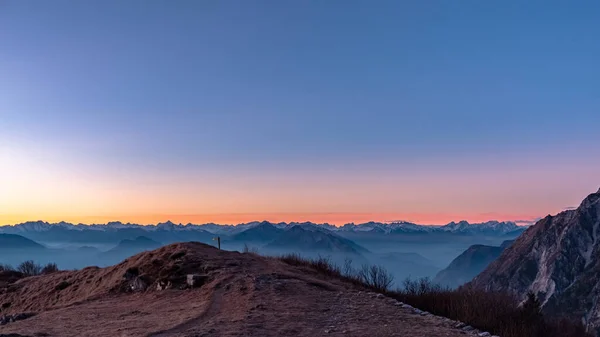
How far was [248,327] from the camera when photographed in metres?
14.4

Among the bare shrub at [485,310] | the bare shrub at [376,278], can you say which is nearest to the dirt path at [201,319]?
the bare shrub at [485,310]

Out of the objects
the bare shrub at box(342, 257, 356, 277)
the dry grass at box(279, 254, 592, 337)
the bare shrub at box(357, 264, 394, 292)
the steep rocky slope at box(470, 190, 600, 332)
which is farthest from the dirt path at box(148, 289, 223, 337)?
the steep rocky slope at box(470, 190, 600, 332)

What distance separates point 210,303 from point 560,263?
144 m

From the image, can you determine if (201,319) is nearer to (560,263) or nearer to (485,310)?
(485,310)

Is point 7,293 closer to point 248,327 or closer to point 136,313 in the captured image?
point 136,313

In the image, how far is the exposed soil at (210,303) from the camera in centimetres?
1481

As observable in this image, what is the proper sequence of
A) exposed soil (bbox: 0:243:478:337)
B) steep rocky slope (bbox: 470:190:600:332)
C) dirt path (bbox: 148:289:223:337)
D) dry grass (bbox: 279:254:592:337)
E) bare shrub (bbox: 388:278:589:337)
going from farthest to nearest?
1. steep rocky slope (bbox: 470:190:600:332)
2. dry grass (bbox: 279:254:592:337)
3. bare shrub (bbox: 388:278:589:337)
4. exposed soil (bbox: 0:243:478:337)
5. dirt path (bbox: 148:289:223:337)

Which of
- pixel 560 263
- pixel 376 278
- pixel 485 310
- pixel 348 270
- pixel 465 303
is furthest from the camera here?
pixel 560 263

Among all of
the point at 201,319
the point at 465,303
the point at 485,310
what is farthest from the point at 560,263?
the point at 201,319

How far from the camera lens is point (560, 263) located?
5615 inches

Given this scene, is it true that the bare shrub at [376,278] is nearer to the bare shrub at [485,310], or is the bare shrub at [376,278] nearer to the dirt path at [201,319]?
the bare shrub at [485,310]

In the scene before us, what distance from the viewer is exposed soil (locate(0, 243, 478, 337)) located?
48.6ft

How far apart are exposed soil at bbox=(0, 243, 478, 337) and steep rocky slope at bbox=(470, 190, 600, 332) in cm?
9828

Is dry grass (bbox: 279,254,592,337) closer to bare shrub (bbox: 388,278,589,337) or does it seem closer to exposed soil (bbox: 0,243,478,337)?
bare shrub (bbox: 388,278,589,337)
